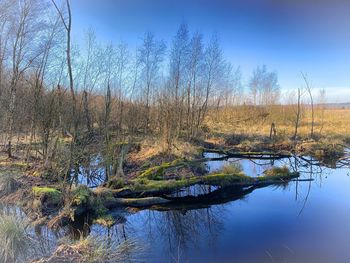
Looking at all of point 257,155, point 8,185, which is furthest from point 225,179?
point 8,185

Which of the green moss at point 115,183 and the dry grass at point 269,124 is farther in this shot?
the dry grass at point 269,124

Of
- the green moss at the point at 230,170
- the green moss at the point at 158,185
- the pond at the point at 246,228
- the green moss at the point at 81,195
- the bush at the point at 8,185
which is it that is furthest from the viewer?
the green moss at the point at 230,170

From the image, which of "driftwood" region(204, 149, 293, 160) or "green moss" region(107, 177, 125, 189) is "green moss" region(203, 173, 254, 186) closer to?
"green moss" region(107, 177, 125, 189)

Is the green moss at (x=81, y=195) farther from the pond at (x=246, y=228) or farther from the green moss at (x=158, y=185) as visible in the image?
the green moss at (x=158, y=185)

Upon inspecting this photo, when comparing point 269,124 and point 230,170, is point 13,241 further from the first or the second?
point 269,124

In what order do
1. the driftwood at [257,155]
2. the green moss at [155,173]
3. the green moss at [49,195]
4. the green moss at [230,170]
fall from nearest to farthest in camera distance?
the green moss at [49,195]
the green moss at [155,173]
the green moss at [230,170]
the driftwood at [257,155]

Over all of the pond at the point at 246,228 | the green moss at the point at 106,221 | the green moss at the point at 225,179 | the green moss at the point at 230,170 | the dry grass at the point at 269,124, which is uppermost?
the dry grass at the point at 269,124

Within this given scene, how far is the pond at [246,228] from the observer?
6074mm

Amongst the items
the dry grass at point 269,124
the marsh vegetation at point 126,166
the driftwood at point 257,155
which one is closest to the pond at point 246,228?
the marsh vegetation at point 126,166

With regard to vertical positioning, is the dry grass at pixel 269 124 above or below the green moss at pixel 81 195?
above

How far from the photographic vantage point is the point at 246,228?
7.55 m

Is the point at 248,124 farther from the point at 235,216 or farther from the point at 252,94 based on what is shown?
the point at 235,216

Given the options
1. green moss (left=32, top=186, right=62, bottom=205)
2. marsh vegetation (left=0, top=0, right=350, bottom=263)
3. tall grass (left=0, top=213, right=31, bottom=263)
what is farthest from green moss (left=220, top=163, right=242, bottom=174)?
tall grass (left=0, top=213, right=31, bottom=263)

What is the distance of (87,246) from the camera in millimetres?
5379
